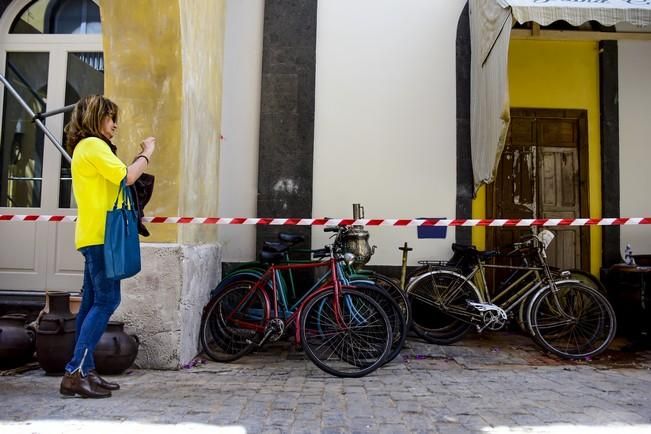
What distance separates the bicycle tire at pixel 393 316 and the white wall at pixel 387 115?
5.23 feet

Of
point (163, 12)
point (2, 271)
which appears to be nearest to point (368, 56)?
point (163, 12)

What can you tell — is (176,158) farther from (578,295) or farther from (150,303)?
(578,295)

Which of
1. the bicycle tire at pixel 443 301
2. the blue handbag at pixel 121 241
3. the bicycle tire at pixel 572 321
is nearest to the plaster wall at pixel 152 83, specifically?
the blue handbag at pixel 121 241

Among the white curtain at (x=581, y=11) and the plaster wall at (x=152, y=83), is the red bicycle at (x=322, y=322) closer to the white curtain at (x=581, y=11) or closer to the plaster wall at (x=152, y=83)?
the plaster wall at (x=152, y=83)

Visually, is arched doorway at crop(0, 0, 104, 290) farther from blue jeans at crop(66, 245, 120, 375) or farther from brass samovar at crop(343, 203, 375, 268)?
brass samovar at crop(343, 203, 375, 268)

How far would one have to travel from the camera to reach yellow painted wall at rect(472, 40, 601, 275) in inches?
267

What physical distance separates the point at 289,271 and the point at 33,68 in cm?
377

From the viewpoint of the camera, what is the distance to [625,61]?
22.2 ft

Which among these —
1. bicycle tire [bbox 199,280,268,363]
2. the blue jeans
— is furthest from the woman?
bicycle tire [bbox 199,280,268,363]

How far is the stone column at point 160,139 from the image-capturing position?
4617 millimetres

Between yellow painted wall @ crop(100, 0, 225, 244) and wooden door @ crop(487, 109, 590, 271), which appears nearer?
yellow painted wall @ crop(100, 0, 225, 244)

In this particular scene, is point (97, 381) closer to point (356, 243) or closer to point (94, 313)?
point (94, 313)

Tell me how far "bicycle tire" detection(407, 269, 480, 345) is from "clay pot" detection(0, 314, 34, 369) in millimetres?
3492

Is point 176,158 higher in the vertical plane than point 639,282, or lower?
higher
